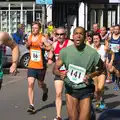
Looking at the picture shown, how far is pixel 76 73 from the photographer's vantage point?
6.21m

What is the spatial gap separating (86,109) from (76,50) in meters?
0.82

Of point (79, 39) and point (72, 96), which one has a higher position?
point (79, 39)

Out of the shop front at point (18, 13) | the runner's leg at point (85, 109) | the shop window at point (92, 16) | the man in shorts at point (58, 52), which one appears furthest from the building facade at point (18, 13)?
the runner's leg at point (85, 109)

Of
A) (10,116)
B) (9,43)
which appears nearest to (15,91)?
(10,116)

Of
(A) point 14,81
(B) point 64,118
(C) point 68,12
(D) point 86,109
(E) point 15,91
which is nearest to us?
(D) point 86,109

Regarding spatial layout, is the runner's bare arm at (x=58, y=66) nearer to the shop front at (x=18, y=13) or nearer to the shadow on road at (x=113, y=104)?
the shadow on road at (x=113, y=104)

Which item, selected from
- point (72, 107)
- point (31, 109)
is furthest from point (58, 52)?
point (72, 107)

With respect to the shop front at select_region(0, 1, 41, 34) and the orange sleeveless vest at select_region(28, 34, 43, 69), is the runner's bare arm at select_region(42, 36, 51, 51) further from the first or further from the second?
the shop front at select_region(0, 1, 41, 34)

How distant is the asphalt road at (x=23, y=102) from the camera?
8828 millimetres

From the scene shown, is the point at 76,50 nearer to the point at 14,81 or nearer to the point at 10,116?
the point at 10,116

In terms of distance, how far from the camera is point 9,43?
6.30 m

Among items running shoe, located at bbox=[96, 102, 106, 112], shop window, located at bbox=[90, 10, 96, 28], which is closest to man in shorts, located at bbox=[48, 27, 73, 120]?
running shoe, located at bbox=[96, 102, 106, 112]

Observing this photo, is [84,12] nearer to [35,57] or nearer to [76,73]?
[35,57]

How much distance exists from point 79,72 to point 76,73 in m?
0.05
